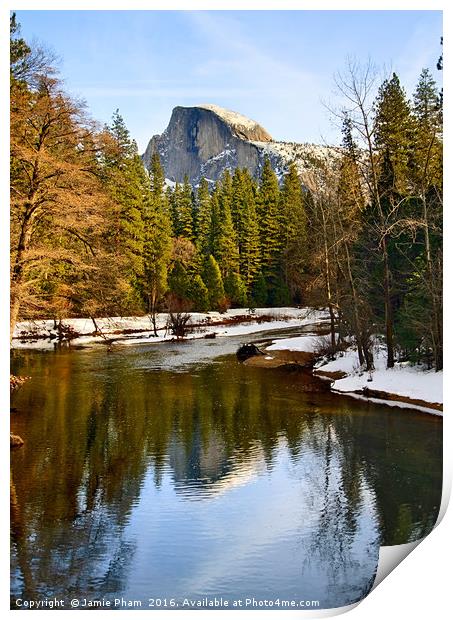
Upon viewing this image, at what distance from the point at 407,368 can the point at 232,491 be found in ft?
15.3

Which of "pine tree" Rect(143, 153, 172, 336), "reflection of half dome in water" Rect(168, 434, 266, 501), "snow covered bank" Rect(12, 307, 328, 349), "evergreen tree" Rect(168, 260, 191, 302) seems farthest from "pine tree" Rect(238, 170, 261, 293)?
"reflection of half dome in water" Rect(168, 434, 266, 501)

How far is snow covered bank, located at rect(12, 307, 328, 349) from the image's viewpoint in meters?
10.3

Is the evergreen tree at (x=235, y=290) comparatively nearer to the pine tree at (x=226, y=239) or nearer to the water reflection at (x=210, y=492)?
the pine tree at (x=226, y=239)

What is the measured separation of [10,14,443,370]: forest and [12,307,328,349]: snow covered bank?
80cm

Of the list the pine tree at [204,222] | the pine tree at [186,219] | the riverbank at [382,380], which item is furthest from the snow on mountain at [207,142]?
the pine tree at [204,222]

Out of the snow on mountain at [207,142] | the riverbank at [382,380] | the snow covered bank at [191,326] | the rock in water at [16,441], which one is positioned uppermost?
the snow on mountain at [207,142]

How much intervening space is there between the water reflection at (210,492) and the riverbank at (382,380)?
33 cm

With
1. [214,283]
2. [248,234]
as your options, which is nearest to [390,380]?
[214,283]

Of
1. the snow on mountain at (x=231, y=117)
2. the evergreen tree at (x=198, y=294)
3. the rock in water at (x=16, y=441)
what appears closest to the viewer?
the rock in water at (x=16, y=441)

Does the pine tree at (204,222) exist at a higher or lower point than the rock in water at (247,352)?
higher

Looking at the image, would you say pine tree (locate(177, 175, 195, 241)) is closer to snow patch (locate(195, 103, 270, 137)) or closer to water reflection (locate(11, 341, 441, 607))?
water reflection (locate(11, 341, 441, 607))

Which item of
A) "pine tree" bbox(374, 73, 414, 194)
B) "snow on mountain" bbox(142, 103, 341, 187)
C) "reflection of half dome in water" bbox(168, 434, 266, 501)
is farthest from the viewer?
"pine tree" bbox(374, 73, 414, 194)

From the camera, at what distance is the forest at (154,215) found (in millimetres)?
6523

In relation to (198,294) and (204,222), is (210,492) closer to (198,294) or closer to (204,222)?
(198,294)
